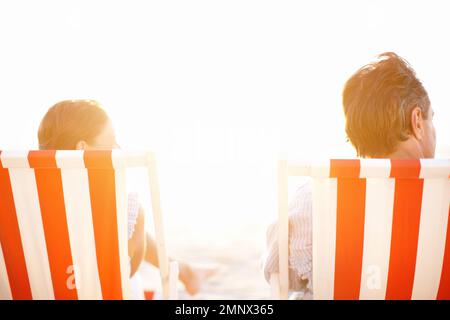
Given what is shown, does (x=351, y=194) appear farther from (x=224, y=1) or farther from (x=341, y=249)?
(x=224, y=1)

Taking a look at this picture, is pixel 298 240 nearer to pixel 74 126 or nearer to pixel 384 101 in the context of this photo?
pixel 384 101

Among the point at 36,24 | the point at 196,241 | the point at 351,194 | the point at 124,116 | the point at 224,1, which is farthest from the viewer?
the point at 224,1

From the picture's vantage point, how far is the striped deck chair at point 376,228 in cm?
114

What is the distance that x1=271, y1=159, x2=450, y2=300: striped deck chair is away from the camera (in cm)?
114

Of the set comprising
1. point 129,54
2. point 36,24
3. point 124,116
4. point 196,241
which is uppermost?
point 36,24

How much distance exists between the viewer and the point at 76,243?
1.38 metres

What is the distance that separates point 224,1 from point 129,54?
1.59m

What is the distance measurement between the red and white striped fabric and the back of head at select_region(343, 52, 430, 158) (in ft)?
2.03

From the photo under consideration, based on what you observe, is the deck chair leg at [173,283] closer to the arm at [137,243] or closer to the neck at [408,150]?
the arm at [137,243]

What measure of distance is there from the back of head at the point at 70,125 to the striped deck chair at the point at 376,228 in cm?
99

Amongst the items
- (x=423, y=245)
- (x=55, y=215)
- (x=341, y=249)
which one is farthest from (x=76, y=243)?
(x=423, y=245)

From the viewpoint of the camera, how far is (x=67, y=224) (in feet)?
4.47

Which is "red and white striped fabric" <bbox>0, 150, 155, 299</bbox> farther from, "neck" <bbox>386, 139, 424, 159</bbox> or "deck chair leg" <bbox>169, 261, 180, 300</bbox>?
"neck" <bbox>386, 139, 424, 159</bbox>

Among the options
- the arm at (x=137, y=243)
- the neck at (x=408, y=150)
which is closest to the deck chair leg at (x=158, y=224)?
the arm at (x=137, y=243)
